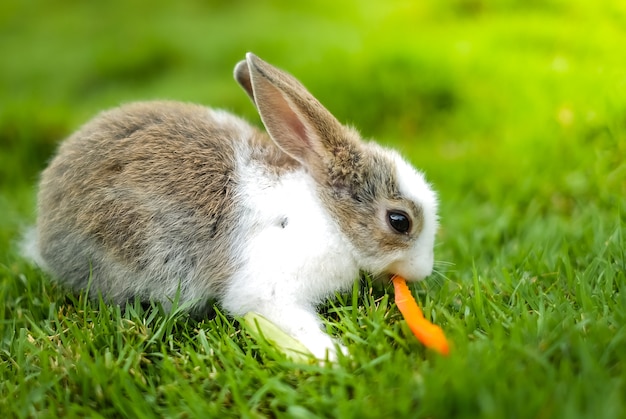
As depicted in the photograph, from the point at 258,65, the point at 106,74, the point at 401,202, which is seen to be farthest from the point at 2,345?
the point at 106,74

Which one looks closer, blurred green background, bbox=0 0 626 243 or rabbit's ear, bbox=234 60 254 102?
rabbit's ear, bbox=234 60 254 102

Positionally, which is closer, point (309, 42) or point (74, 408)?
point (74, 408)

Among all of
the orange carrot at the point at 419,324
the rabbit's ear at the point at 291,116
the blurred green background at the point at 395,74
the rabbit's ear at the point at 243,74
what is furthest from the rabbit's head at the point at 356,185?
the blurred green background at the point at 395,74

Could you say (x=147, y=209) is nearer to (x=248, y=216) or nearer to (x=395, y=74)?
(x=248, y=216)

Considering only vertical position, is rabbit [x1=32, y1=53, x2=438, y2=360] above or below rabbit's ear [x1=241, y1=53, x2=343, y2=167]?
below

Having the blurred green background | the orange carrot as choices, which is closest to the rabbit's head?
the orange carrot

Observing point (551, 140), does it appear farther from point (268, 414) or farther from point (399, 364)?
point (268, 414)

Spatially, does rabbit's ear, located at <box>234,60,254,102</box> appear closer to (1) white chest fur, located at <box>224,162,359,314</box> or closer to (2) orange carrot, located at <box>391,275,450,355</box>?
(1) white chest fur, located at <box>224,162,359,314</box>
